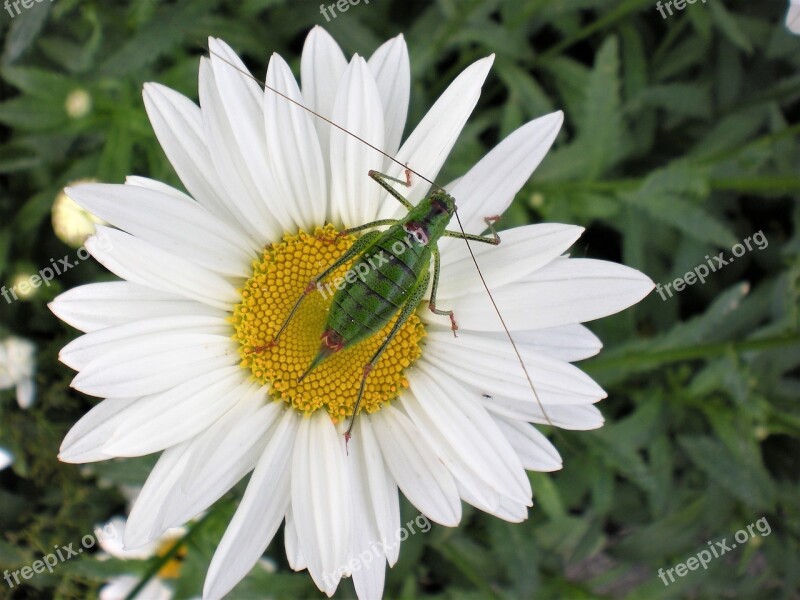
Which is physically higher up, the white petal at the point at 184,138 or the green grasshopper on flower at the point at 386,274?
the white petal at the point at 184,138

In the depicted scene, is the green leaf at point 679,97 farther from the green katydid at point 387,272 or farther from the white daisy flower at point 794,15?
the green katydid at point 387,272

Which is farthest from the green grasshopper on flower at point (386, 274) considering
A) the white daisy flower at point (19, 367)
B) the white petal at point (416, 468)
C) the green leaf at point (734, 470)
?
the green leaf at point (734, 470)

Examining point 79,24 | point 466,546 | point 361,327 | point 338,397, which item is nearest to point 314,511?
point 338,397

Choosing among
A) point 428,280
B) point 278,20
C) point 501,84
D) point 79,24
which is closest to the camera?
point 428,280

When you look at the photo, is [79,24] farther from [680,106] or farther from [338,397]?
[680,106]

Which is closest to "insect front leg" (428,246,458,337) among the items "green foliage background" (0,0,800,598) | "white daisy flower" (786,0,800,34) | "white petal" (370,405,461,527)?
"white petal" (370,405,461,527)

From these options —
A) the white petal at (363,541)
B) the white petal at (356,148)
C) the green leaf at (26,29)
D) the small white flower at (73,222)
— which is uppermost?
the green leaf at (26,29)
